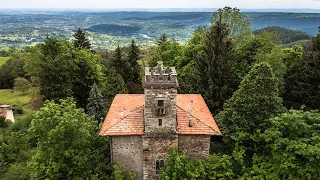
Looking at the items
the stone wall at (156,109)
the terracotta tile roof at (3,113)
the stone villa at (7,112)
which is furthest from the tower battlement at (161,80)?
the stone villa at (7,112)

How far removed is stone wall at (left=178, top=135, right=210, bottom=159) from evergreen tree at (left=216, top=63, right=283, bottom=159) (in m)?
2.73

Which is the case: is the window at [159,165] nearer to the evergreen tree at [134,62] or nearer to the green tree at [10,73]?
the evergreen tree at [134,62]

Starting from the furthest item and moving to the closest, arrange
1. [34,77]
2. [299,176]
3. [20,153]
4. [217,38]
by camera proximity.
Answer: [34,77]
[217,38]
[20,153]
[299,176]

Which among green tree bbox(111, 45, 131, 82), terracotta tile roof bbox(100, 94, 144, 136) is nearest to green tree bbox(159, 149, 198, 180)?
terracotta tile roof bbox(100, 94, 144, 136)

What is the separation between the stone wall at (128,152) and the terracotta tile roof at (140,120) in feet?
2.67

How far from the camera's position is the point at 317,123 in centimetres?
2097

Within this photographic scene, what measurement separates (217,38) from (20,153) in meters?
27.8

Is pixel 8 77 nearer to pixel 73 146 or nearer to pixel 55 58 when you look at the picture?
pixel 55 58

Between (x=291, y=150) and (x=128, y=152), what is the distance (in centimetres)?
1258

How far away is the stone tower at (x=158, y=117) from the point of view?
2045cm

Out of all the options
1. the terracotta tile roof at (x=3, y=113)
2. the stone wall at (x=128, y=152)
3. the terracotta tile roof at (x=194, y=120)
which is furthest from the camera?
the terracotta tile roof at (x=3, y=113)

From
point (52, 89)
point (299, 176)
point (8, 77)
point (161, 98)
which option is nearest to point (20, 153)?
point (52, 89)

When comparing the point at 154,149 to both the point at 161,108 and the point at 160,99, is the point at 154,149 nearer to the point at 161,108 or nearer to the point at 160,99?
the point at 161,108

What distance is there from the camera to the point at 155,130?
21844 millimetres
